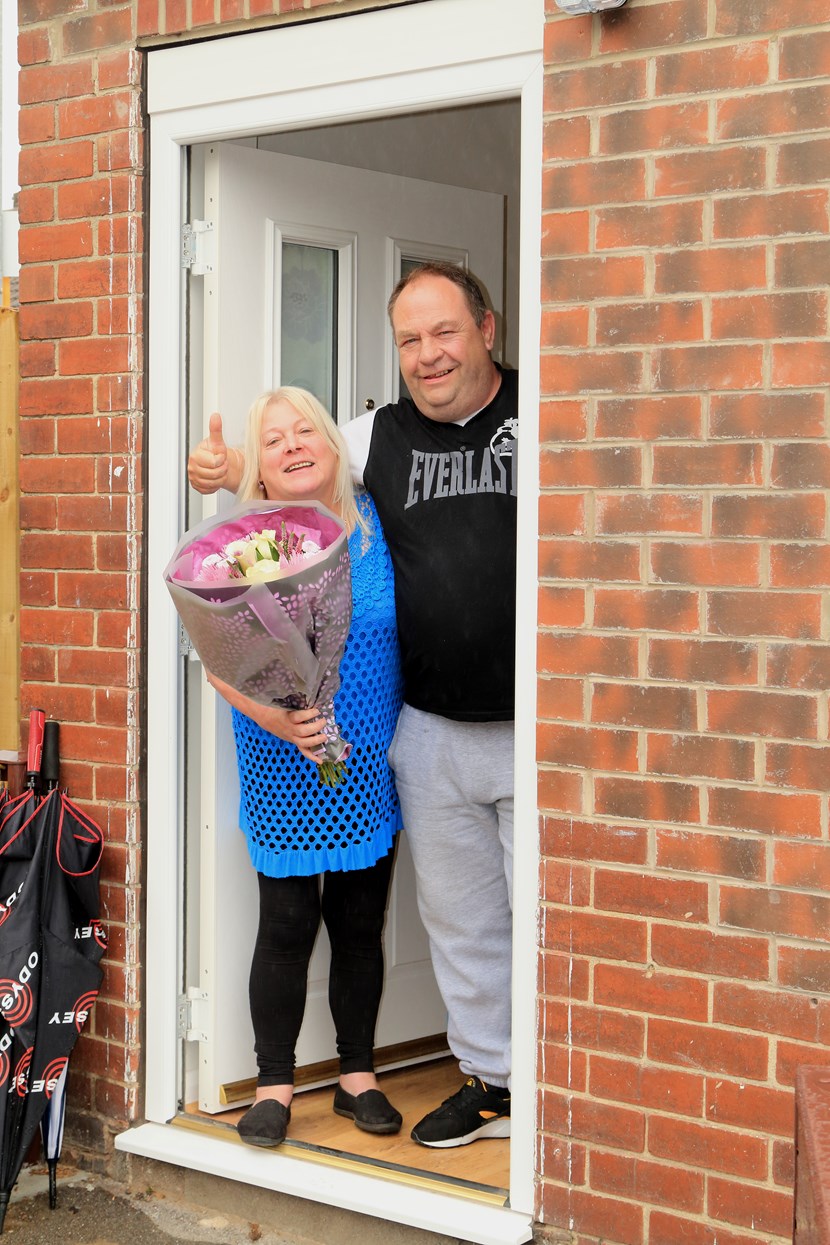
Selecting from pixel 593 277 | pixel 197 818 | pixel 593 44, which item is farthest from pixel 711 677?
pixel 197 818

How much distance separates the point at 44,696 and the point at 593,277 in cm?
180

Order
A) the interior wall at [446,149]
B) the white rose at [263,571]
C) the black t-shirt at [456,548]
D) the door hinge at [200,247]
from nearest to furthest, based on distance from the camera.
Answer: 1. the white rose at [263,571]
2. the black t-shirt at [456,548]
3. the door hinge at [200,247]
4. the interior wall at [446,149]

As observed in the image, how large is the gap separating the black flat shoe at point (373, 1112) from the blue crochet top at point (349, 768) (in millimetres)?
612

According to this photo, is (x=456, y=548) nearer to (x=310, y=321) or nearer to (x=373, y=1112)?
(x=310, y=321)

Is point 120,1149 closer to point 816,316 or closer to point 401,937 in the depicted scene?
point 401,937

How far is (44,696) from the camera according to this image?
3.67 meters

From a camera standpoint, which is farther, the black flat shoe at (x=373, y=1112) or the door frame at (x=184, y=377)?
the black flat shoe at (x=373, y=1112)

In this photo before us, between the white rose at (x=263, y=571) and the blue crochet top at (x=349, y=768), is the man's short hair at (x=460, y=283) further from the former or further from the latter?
the white rose at (x=263, y=571)

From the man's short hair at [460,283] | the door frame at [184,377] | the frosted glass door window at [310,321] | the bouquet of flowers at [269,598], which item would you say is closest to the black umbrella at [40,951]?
the door frame at [184,377]

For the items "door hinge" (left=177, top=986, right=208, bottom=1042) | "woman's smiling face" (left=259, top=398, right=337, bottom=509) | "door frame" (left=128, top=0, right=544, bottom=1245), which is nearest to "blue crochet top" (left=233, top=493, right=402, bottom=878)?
"woman's smiling face" (left=259, top=398, right=337, bottom=509)

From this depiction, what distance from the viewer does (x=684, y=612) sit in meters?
2.74

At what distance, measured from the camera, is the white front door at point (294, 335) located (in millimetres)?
3600

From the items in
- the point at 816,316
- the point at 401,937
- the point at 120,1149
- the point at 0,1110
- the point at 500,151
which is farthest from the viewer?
the point at 500,151

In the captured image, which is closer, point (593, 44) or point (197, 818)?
point (593, 44)
